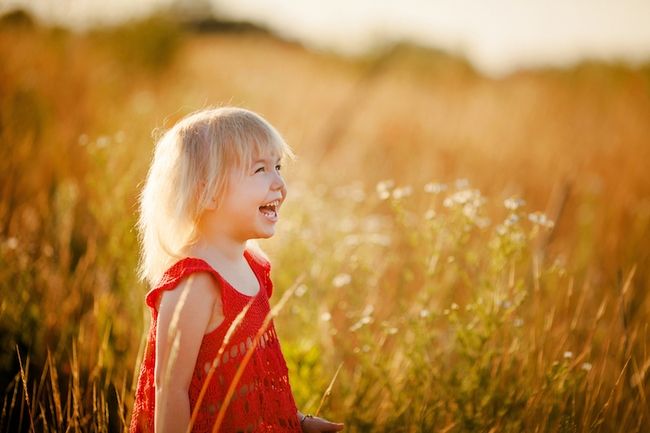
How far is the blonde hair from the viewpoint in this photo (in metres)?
1.37

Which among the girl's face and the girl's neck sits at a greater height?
the girl's face

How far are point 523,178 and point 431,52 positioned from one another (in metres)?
9.94

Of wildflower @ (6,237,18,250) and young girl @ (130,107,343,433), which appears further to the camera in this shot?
wildflower @ (6,237,18,250)

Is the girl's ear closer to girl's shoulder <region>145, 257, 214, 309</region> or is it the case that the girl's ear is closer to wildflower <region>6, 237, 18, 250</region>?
girl's shoulder <region>145, 257, 214, 309</region>

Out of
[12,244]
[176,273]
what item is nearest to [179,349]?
[176,273]

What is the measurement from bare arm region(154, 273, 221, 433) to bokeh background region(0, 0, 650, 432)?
368mm

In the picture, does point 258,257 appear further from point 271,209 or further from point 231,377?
point 231,377

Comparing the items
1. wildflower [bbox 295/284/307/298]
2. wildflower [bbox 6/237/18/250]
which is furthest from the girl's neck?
wildflower [bbox 6/237/18/250]

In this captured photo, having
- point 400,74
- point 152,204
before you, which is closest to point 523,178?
point 152,204

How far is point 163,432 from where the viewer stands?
1.26m

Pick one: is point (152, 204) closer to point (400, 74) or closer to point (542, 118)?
point (542, 118)

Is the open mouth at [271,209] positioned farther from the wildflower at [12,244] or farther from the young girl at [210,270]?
the wildflower at [12,244]

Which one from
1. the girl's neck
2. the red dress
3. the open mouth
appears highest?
the open mouth

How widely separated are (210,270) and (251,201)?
0.20 meters
